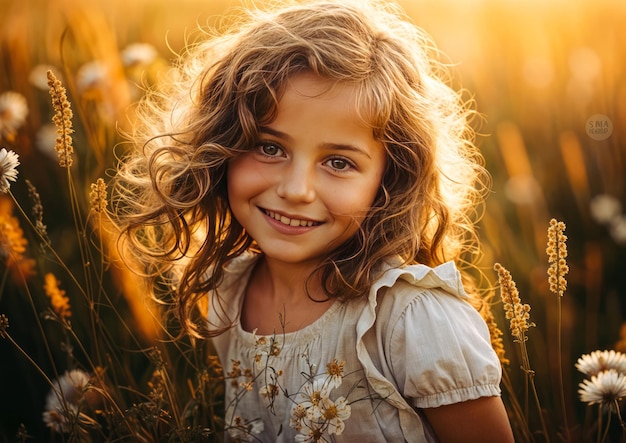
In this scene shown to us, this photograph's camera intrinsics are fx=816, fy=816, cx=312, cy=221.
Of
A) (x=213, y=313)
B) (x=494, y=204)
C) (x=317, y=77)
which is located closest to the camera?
(x=317, y=77)

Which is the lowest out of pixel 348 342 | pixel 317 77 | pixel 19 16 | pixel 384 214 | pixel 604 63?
pixel 348 342

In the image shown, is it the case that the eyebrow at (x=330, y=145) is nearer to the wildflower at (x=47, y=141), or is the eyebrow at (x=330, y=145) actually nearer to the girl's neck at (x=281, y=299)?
the girl's neck at (x=281, y=299)

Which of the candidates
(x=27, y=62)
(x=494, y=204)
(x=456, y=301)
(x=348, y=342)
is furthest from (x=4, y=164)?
(x=494, y=204)

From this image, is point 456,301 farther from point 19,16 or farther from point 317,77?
point 19,16

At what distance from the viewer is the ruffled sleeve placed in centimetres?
188

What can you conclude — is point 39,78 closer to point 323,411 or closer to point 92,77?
point 92,77

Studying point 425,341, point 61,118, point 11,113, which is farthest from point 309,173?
point 11,113

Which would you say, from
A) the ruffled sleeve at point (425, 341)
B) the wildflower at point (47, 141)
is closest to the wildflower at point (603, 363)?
the ruffled sleeve at point (425, 341)

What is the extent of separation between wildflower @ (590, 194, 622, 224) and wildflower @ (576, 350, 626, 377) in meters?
1.03

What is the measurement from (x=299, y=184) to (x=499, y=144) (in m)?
1.42

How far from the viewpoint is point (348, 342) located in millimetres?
2039

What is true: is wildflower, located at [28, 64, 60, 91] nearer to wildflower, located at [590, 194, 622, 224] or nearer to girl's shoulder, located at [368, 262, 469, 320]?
girl's shoulder, located at [368, 262, 469, 320]

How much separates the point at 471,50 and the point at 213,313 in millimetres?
1684

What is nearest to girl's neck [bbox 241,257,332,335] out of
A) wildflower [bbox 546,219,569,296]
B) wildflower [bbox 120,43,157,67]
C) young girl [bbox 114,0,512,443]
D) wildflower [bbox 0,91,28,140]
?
young girl [bbox 114,0,512,443]
